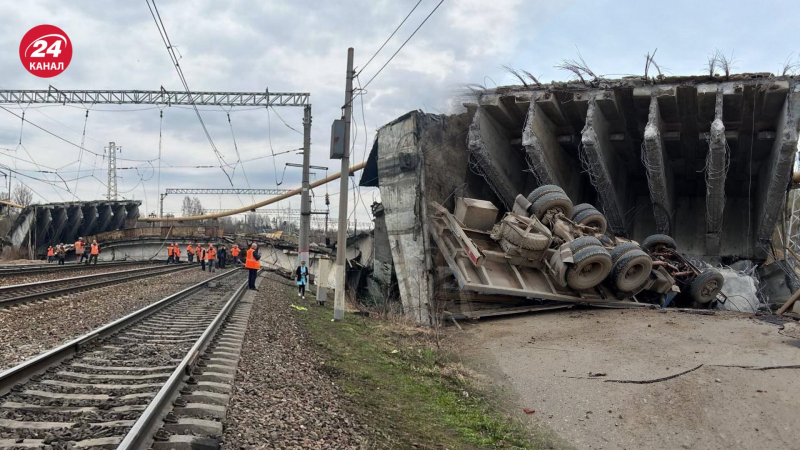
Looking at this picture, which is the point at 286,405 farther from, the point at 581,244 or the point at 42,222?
the point at 42,222

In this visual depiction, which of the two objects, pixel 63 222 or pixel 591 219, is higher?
pixel 63 222

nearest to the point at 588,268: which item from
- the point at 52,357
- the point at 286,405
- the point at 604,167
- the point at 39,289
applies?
the point at 604,167

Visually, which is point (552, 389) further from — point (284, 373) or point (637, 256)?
point (637, 256)

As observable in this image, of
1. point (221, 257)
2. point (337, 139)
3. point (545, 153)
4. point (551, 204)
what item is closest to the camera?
point (337, 139)

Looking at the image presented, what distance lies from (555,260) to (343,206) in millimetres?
4806

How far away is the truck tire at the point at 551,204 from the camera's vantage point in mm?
13906

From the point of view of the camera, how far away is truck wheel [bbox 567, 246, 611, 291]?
471 inches

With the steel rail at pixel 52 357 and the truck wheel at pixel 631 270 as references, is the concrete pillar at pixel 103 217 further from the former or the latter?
the truck wheel at pixel 631 270

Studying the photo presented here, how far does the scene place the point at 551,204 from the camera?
13.9 m

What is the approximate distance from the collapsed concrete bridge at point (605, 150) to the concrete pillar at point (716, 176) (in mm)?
31

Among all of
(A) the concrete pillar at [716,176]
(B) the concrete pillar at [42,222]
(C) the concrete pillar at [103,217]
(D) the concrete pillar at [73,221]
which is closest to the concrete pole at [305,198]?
(A) the concrete pillar at [716,176]

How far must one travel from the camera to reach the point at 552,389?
7.16 m

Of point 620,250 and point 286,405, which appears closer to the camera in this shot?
point 286,405

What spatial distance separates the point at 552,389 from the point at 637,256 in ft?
20.8
